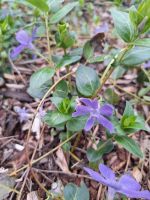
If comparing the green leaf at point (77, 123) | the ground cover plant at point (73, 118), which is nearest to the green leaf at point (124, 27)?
the ground cover plant at point (73, 118)

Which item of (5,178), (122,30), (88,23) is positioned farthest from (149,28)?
(88,23)

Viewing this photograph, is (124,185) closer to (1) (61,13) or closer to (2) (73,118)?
(2) (73,118)

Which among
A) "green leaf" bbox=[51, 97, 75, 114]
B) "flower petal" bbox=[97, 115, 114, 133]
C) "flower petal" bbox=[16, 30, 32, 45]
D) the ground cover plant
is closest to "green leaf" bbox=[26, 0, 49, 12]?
the ground cover plant

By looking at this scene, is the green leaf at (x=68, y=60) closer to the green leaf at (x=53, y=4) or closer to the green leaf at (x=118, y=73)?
the green leaf at (x=53, y=4)

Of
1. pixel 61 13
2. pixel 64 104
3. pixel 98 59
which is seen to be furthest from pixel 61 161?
pixel 61 13

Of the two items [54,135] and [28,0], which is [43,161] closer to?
[54,135]

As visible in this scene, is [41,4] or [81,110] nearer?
[81,110]
